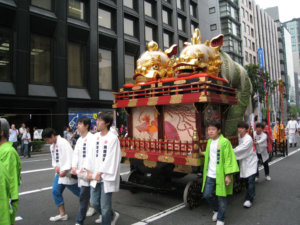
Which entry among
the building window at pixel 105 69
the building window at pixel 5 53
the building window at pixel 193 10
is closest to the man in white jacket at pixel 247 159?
the building window at pixel 5 53

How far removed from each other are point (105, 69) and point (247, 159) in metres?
17.0

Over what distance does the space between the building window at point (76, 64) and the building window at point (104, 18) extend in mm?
3099

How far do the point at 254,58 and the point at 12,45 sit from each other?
4538cm

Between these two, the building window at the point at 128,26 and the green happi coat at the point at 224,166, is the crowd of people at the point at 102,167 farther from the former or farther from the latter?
the building window at the point at 128,26

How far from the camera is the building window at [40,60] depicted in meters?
15.8

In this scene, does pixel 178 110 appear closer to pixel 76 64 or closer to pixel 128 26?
pixel 76 64

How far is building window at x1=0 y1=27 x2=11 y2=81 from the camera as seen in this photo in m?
14.5

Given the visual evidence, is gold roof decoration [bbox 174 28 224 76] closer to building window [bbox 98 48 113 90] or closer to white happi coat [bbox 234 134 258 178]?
white happi coat [bbox 234 134 258 178]

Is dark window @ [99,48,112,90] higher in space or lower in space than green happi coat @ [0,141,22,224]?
higher

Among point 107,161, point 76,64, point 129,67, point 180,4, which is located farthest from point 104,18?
point 107,161

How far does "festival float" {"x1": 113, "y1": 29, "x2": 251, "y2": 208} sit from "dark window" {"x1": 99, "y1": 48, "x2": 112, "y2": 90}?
13.9 meters

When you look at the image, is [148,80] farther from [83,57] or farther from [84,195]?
[83,57]

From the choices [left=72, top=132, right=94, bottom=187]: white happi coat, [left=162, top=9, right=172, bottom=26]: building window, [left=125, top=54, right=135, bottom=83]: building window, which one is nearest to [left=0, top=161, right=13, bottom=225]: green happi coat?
[left=72, top=132, right=94, bottom=187]: white happi coat

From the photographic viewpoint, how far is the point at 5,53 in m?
14.7
